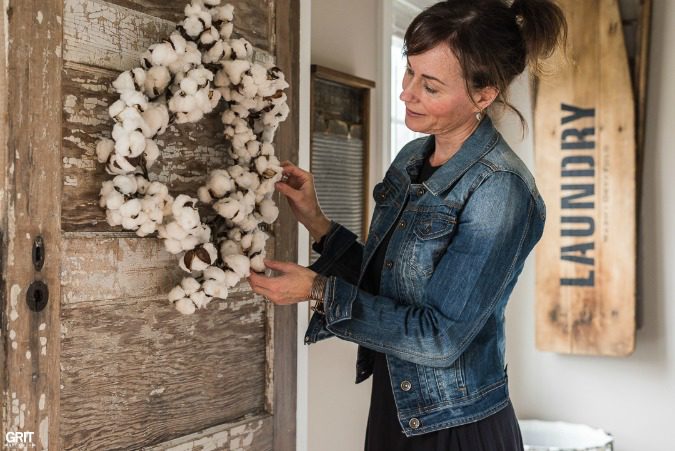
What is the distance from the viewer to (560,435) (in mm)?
3248

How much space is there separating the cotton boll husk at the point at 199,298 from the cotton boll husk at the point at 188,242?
3.4 inches

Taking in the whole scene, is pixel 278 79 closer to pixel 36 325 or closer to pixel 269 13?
pixel 269 13

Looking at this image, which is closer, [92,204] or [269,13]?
[92,204]

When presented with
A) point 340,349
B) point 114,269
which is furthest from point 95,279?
point 340,349

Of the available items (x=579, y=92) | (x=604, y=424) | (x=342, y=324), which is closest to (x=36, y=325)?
(x=342, y=324)

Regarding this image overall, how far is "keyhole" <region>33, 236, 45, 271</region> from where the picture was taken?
3.56ft

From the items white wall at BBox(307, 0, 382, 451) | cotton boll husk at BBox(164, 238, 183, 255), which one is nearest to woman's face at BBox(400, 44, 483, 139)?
cotton boll husk at BBox(164, 238, 183, 255)

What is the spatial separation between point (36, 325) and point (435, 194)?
0.77m

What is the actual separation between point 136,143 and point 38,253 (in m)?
0.22

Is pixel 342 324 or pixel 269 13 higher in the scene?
pixel 269 13

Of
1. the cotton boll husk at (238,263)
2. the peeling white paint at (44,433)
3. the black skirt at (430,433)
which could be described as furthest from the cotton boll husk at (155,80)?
the black skirt at (430,433)

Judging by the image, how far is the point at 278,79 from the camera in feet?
4.61

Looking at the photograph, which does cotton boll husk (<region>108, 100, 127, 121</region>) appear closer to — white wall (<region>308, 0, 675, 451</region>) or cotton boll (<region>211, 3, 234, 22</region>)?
cotton boll (<region>211, 3, 234, 22</region>)

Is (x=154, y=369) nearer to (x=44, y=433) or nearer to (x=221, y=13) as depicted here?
(x=44, y=433)
